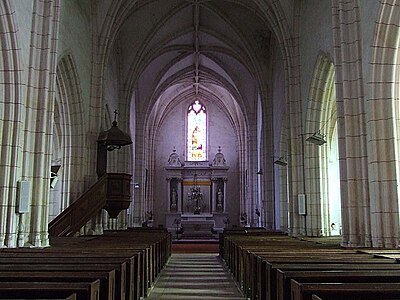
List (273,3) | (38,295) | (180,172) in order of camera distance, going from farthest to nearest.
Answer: (180,172), (273,3), (38,295)

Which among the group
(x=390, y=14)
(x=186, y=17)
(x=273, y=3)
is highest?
(x=186, y=17)

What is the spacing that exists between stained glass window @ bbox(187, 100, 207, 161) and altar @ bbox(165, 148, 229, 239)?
49.2 inches

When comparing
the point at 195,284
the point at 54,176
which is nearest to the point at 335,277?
the point at 195,284

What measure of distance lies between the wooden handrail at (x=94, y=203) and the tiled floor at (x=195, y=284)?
2.60 m

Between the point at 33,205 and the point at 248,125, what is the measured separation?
18856 millimetres

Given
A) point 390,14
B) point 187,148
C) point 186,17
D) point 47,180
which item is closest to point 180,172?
point 187,148

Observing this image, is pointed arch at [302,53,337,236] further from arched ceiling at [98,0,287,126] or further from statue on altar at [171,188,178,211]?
statue on altar at [171,188,178,211]

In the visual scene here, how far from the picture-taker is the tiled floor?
320 inches

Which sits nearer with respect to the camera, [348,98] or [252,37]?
[348,98]

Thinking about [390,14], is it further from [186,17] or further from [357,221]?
[186,17]

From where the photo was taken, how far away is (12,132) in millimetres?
9570

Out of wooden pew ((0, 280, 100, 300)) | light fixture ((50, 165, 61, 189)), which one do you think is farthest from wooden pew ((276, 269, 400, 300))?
light fixture ((50, 165, 61, 189))

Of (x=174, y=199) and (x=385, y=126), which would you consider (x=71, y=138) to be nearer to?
(x=385, y=126)

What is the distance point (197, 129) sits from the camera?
3434 cm
